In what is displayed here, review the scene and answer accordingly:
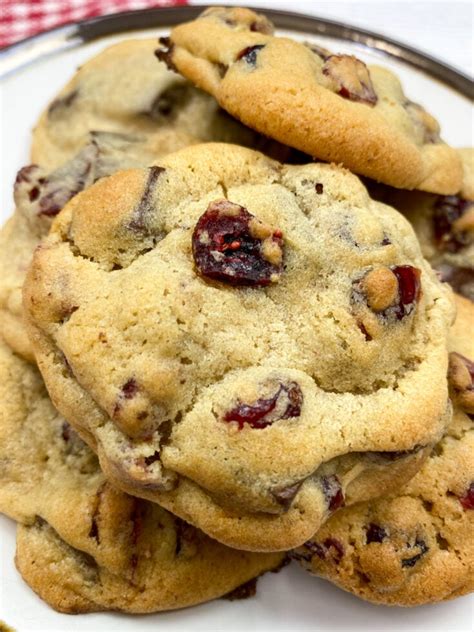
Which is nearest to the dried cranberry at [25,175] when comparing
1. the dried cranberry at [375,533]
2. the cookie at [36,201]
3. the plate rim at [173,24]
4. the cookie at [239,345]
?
the cookie at [36,201]

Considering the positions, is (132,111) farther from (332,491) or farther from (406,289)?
(332,491)

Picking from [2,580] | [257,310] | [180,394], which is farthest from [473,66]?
[2,580]

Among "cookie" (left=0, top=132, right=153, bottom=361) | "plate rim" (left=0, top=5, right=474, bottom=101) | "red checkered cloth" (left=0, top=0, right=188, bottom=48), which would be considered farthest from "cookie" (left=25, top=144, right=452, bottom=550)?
"red checkered cloth" (left=0, top=0, right=188, bottom=48)

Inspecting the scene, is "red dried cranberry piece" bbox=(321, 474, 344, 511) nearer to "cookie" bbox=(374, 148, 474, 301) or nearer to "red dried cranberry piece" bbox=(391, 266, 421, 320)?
"red dried cranberry piece" bbox=(391, 266, 421, 320)

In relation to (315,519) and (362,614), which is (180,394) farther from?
(362,614)

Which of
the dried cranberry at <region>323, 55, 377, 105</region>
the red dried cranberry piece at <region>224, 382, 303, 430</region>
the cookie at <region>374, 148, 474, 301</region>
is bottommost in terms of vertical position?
the red dried cranberry piece at <region>224, 382, 303, 430</region>

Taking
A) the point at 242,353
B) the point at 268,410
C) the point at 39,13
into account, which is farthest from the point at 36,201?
the point at 39,13

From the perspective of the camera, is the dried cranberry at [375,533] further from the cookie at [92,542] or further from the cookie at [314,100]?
the cookie at [314,100]
